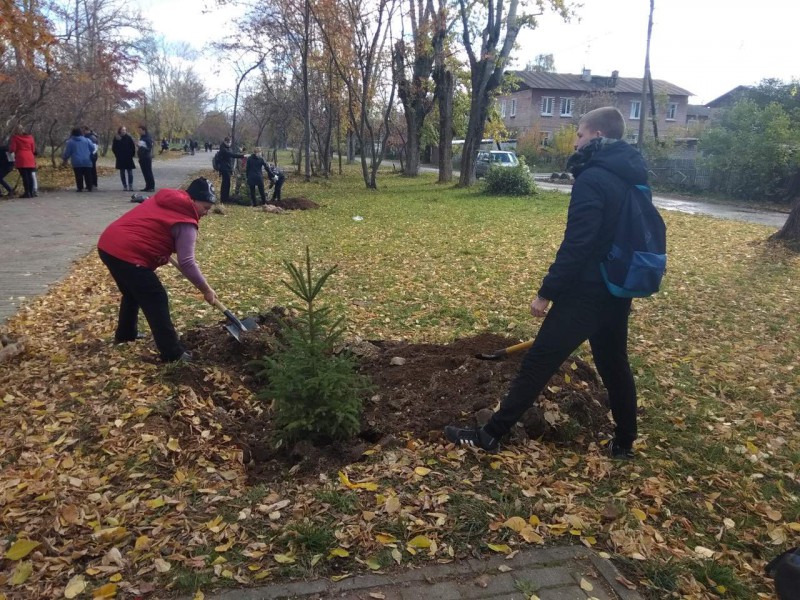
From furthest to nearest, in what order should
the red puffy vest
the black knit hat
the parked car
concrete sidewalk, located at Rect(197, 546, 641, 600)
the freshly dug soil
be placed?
the parked car, the black knit hat, the red puffy vest, the freshly dug soil, concrete sidewalk, located at Rect(197, 546, 641, 600)

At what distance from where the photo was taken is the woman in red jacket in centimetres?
1419

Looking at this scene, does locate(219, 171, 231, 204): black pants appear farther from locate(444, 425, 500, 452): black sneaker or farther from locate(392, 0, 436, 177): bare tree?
locate(444, 425, 500, 452): black sneaker

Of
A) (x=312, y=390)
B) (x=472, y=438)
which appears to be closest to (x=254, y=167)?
(x=312, y=390)

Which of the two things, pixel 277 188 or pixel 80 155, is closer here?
pixel 80 155

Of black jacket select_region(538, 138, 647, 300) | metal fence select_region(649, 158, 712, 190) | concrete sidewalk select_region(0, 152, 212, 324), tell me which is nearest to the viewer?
black jacket select_region(538, 138, 647, 300)

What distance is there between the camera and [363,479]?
3209mm

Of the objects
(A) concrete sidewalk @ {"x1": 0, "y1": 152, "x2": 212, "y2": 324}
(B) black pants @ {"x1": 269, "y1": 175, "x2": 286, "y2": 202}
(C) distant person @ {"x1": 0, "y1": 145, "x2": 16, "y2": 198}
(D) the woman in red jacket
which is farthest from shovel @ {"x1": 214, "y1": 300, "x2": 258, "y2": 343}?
(C) distant person @ {"x1": 0, "y1": 145, "x2": 16, "y2": 198}

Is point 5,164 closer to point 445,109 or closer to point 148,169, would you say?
point 148,169

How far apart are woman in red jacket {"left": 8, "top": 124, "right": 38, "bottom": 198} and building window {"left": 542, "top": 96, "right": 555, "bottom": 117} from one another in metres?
51.7

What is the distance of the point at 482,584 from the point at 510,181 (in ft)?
62.2

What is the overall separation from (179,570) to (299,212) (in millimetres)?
13489

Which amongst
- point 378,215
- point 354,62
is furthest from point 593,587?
point 354,62

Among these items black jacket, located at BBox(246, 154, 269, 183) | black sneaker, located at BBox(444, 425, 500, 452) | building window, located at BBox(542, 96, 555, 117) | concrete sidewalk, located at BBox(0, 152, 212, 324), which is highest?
building window, located at BBox(542, 96, 555, 117)

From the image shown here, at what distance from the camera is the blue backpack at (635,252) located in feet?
9.96
